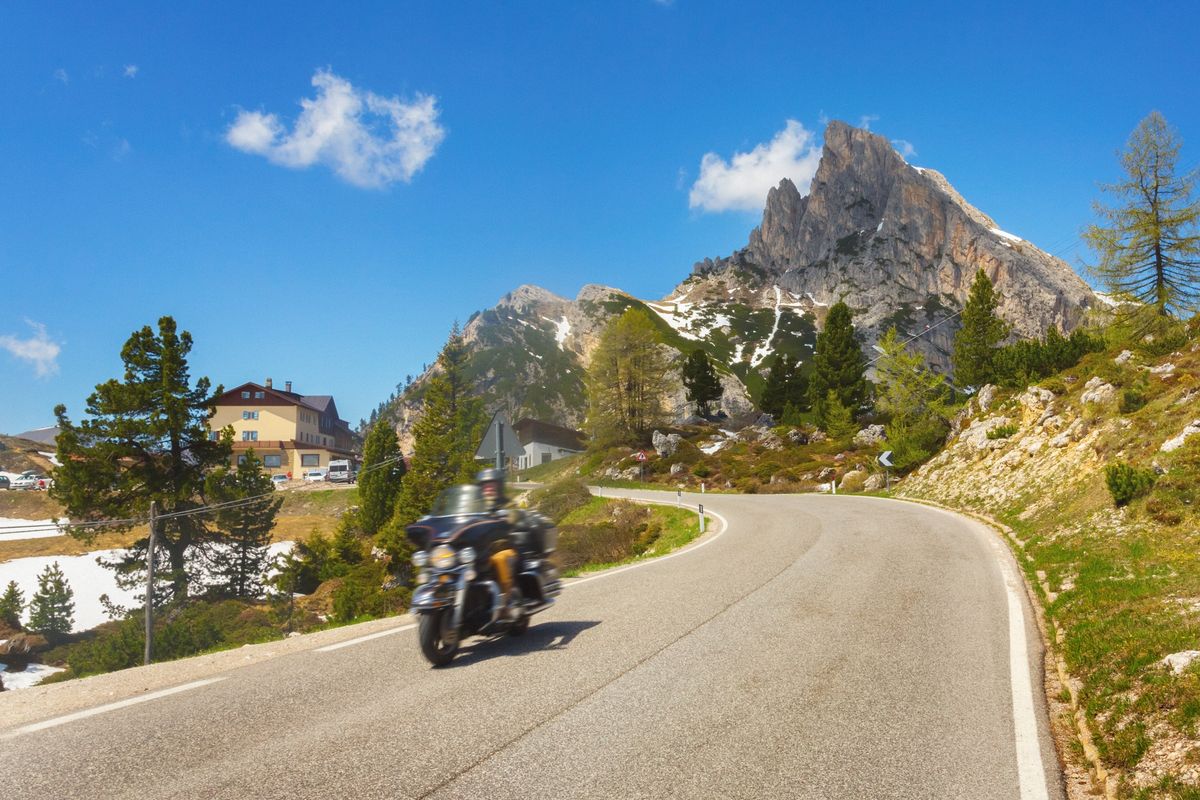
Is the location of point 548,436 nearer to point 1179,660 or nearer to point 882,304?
point 1179,660

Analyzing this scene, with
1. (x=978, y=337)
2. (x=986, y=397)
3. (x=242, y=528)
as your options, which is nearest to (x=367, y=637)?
(x=242, y=528)

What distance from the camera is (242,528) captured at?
3416 cm

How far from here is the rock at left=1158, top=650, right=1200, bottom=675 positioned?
5.17 metres

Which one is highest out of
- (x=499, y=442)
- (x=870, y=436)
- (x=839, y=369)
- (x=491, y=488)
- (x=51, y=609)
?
(x=839, y=369)

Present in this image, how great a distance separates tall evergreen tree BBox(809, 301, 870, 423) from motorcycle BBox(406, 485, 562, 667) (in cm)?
5428

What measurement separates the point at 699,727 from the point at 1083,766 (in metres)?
2.49

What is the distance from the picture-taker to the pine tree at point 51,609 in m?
31.1

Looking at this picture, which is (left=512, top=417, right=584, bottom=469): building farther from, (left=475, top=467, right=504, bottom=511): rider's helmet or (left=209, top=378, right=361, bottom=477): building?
(left=475, top=467, right=504, bottom=511): rider's helmet

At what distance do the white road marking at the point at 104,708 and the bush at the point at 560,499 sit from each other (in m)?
32.0

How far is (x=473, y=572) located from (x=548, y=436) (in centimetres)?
8743

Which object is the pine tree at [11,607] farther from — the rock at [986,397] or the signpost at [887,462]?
the rock at [986,397]

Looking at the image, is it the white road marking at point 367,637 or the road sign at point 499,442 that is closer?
the white road marking at point 367,637

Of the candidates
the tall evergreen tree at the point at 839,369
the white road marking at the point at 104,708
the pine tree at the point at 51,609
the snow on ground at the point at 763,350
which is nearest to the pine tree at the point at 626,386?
the tall evergreen tree at the point at 839,369

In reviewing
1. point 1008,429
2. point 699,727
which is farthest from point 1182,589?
point 1008,429
